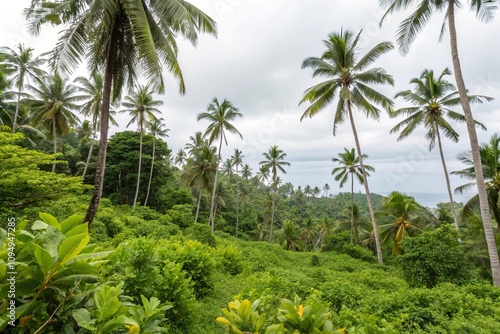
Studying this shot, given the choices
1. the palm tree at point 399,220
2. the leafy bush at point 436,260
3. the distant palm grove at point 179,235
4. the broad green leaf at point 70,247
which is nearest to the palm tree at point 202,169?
the distant palm grove at point 179,235

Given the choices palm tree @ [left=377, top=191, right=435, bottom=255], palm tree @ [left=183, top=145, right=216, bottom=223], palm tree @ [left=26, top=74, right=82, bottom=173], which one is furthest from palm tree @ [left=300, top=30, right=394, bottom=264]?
palm tree @ [left=26, top=74, right=82, bottom=173]

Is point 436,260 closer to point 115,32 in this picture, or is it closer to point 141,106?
point 115,32

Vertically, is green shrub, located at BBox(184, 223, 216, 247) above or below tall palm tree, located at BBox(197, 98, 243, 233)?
below

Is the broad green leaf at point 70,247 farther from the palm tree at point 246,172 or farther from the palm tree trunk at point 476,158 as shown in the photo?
the palm tree at point 246,172

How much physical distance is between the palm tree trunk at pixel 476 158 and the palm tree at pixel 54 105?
73.1ft

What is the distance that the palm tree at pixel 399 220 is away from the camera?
A: 55.2 ft

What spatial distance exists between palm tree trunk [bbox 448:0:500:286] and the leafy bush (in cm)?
180

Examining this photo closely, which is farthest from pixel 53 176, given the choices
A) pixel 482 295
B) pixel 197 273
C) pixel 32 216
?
pixel 482 295

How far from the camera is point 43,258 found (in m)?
1.20

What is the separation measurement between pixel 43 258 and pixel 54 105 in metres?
21.9

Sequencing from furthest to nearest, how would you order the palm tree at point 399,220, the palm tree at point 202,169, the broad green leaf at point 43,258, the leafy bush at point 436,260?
the palm tree at point 202,169 < the palm tree at point 399,220 < the leafy bush at point 436,260 < the broad green leaf at point 43,258

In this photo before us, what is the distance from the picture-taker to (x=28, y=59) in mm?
17703

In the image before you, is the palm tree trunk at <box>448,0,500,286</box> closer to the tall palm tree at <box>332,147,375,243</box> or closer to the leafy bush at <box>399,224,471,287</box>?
the leafy bush at <box>399,224,471,287</box>

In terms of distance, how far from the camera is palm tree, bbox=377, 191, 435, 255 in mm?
16812
